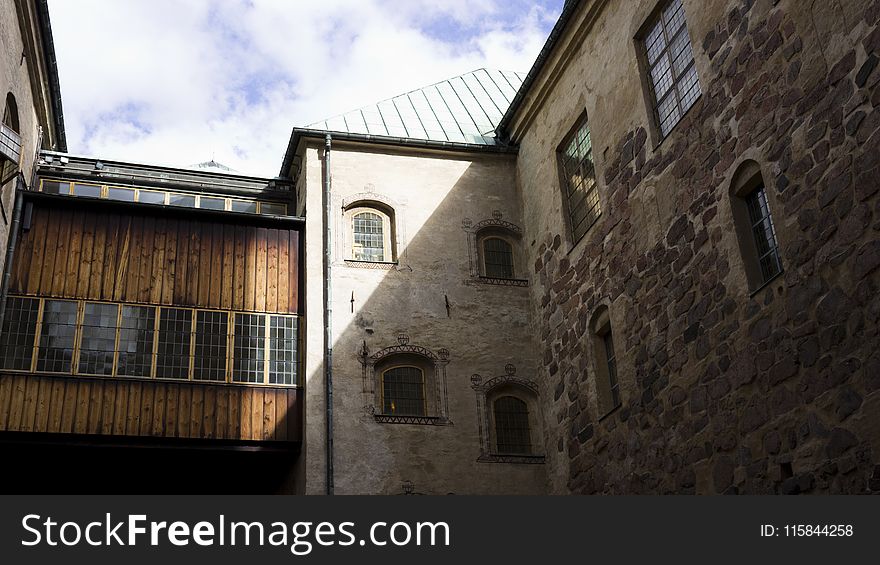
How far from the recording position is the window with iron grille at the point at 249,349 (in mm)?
15938

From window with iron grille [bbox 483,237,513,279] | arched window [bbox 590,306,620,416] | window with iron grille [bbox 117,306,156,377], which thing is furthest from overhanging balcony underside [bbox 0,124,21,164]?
arched window [bbox 590,306,620,416]

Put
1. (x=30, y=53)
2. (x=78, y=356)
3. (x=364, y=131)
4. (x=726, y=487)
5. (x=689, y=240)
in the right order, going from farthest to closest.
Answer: (x=364, y=131)
(x=30, y=53)
(x=78, y=356)
(x=689, y=240)
(x=726, y=487)

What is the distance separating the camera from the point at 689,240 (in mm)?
12672

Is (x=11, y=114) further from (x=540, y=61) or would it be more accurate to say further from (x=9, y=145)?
(x=540, y=61)

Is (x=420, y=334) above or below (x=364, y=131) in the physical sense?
below

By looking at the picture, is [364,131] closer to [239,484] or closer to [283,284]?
[283,284]

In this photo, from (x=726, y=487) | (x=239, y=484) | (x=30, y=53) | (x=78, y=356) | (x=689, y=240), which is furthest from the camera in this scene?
(x=239, y=484)

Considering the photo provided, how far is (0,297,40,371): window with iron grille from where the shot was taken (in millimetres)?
15023

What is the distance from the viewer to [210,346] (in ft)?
52.4

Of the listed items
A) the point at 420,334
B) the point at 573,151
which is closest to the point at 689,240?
the point at 573,151

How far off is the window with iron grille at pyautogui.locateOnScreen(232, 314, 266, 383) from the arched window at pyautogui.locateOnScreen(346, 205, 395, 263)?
217 cm

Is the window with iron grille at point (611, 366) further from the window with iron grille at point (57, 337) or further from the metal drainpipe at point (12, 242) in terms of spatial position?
the metal drainpipe at point (12, 242)

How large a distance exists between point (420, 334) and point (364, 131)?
4342 millimetres

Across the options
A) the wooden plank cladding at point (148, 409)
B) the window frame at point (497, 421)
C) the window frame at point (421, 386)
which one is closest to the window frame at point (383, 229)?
the window frame at point (421, 386)
